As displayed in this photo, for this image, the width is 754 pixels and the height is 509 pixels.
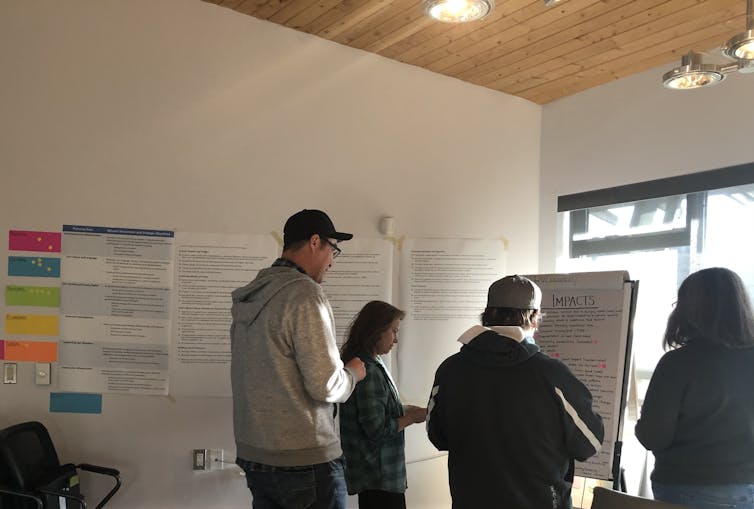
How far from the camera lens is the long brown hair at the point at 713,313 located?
2068 millimetres

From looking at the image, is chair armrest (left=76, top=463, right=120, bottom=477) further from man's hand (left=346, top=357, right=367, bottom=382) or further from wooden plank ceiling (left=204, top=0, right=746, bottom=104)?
wooden plank ceiling (left=204, top=0, right=746, bottom=104)

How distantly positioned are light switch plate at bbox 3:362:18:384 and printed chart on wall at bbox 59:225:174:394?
195 mm

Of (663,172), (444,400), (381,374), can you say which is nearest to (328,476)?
(444,400)

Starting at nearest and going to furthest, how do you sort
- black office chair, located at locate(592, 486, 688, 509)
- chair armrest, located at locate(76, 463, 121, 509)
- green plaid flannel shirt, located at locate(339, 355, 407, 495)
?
black office chair, located at locate(592, 486, 688, 509) → green plaid flannel shirt, located at locate(339, 355, 407, 495) → chair armrest, located at locate(76, 463, 121, 509)

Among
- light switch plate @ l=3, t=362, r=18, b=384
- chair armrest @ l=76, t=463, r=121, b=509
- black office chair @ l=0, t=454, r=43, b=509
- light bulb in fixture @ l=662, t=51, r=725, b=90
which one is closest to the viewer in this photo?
light bulb in fixture @ l=662, t=51, r=725, b=90

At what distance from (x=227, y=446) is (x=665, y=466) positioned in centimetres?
207

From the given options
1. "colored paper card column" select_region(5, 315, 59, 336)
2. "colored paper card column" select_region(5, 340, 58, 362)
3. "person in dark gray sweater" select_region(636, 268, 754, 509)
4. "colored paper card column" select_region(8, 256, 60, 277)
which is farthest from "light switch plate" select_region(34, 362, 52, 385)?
"person in dark gray sweater" select_region(636, 268, 754, 509)

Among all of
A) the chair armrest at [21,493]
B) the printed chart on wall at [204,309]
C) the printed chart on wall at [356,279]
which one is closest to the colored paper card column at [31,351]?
the printed chart on wall at [204,309]

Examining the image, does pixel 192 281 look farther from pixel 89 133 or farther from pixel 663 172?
pixel 663 172

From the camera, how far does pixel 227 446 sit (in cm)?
336

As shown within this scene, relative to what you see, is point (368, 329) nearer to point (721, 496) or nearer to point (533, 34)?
point (721, 496)

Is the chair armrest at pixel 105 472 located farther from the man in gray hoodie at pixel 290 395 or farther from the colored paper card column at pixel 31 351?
the man in gray hoodie at pixel 290 395

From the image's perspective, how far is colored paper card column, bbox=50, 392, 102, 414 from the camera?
3156 millimetres

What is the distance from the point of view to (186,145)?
3.37 metres
